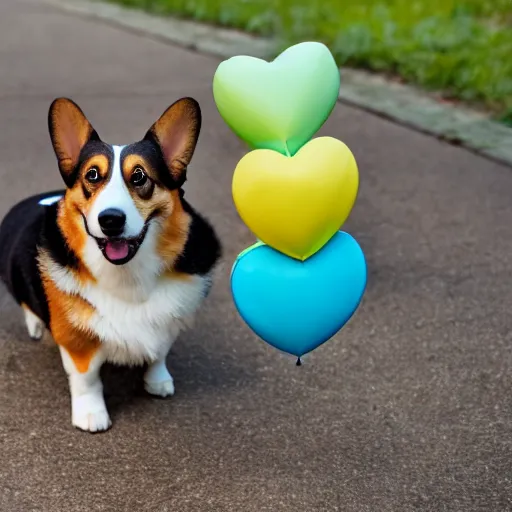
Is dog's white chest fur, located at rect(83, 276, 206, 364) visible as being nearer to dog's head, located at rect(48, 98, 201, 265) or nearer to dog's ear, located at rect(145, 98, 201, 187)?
dog's head, located at rect(48, 98, 201, 265)

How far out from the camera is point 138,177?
7.98ft

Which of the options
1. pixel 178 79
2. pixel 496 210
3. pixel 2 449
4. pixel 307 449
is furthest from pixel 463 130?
pixel 2 449

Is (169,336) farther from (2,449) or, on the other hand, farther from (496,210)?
(496,210)

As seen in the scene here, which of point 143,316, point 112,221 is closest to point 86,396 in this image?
point 143,316

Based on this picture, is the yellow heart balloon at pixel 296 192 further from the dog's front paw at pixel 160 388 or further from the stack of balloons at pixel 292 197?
the dog's front paw at pixel 160 388

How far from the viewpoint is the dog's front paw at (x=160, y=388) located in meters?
3.08

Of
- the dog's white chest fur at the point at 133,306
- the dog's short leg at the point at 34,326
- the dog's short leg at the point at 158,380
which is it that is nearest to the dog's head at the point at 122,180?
the dog's white chest fur at the point at 133,306

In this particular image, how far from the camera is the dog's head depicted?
2371mm

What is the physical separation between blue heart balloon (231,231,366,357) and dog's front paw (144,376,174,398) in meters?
0.70

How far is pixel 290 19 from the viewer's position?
7.99m

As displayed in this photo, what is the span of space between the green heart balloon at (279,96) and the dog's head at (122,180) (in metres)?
0.17

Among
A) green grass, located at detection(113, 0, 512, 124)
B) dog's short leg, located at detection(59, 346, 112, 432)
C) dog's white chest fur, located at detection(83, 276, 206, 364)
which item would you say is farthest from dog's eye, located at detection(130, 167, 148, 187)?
green grass, located at detection(113, 0, 512, 124)

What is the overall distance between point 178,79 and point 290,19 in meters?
1.54

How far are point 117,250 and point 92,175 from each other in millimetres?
221
